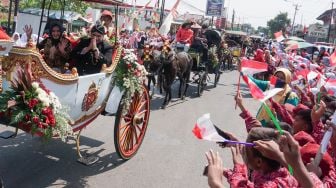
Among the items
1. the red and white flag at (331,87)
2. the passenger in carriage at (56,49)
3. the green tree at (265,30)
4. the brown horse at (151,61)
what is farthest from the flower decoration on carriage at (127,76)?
the green tree at (265,30)

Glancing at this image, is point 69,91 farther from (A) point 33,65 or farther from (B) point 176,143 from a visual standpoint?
(B) point 176,143

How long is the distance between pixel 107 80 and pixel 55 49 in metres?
0.80

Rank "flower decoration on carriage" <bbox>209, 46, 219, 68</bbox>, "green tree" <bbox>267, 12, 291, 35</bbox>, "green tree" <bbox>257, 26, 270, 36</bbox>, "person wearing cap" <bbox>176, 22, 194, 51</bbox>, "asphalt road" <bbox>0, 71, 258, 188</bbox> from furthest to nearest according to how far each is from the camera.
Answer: "green tree" <bbox>257, 26, 270, 36</bbox> → "green tree" <bbox>267, 12, 291, 35</bbox> → "flower decoration on carriage" <bbox>209, 46, 219, 68</bbox> → "person wearing cap" <bbox>176, 22, 194, 51</bbox> → "asphalt road" <bbox>0, 71, 258, 188</bbox>

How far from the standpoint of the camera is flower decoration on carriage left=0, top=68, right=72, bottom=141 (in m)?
3.49

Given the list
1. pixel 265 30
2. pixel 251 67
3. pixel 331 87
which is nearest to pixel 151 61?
pixel 331 87

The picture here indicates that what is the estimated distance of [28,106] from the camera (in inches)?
138

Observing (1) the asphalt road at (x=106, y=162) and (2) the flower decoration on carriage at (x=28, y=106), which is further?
(1) the asphalt road at (x=106, y=162)

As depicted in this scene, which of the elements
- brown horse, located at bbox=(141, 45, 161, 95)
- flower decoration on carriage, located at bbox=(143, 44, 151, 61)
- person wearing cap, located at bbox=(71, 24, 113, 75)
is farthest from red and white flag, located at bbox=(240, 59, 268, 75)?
flower decoration on carriage, located at bbox=(143, 44, 151, 61)

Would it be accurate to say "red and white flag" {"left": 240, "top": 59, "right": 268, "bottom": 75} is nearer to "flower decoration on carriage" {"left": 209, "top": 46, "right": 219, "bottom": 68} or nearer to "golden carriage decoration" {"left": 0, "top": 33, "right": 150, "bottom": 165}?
"golden carriage decoration" {"left": 0, "top": 33, "right": 150, "bottom": 165}

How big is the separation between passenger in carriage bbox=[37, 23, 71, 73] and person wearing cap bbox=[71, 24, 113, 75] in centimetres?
12

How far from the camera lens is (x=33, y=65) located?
11.6 ft

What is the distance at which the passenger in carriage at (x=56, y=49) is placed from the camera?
5062mm

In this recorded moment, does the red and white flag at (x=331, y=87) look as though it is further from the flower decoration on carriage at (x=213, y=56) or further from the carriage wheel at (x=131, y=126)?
the flower decoration on carriage at (x=213, y=56)

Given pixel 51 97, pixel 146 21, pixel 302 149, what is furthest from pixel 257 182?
pixel 146 21
